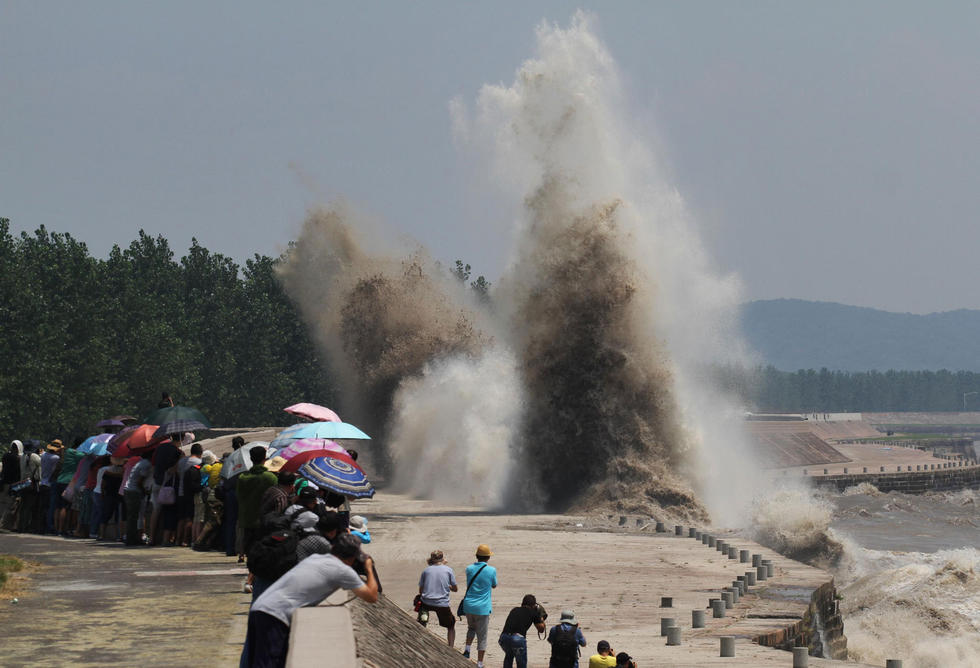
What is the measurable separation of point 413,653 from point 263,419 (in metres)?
77.1

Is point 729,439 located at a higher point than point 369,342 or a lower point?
lower

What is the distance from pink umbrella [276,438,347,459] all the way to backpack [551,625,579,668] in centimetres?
447

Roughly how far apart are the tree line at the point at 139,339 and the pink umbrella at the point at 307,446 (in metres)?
34.2

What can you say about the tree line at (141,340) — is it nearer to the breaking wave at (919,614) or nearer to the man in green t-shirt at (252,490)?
the breaking wave at (919,614)

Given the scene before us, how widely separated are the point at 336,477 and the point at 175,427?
688 cm

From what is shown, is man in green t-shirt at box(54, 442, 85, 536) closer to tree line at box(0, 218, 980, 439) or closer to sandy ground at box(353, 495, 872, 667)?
sandy ground at box(353, 495, 872, 667)

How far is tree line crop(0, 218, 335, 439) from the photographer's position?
188ft

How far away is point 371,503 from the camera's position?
4438 centimetres

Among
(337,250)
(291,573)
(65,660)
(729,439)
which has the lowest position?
(65,660)

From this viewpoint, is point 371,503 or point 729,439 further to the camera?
point 729,439

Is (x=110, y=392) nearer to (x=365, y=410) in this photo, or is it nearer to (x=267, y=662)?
(x=365, y=410)

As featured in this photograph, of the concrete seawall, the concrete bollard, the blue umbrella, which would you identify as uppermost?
the concrete seawall

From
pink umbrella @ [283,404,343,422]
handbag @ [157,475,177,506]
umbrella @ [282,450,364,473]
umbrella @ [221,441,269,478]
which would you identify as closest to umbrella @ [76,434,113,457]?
handbag @ [157,475,177,506]

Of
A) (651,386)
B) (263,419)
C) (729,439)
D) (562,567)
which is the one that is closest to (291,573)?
(562,567)
